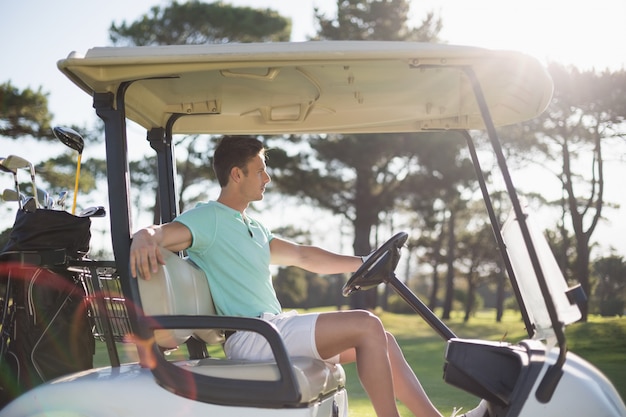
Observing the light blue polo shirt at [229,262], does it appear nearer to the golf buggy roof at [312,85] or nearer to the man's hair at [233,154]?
the man's hair at [233,154]

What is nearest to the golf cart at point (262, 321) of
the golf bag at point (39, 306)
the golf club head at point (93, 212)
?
the golf bag at point (39, 306)

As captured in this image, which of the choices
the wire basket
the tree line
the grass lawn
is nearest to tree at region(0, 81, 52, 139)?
the tree line

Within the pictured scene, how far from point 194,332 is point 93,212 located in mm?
659

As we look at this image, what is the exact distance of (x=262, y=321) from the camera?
99.0 inches

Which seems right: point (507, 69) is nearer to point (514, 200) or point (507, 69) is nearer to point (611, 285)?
point (514, 200)

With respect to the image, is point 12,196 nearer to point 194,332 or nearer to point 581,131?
point 194,332

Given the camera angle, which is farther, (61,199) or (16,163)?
(61,199)

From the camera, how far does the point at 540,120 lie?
65.4 ft

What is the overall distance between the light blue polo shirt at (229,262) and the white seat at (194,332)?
0.19ft

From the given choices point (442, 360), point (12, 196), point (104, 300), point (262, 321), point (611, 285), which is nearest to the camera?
point (262, 321)

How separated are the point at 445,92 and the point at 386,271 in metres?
0.78

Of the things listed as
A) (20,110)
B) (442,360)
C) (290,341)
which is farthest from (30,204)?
(20,110)

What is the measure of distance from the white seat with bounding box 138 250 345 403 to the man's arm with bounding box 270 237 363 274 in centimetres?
54

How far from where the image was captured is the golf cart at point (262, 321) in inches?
97.0
